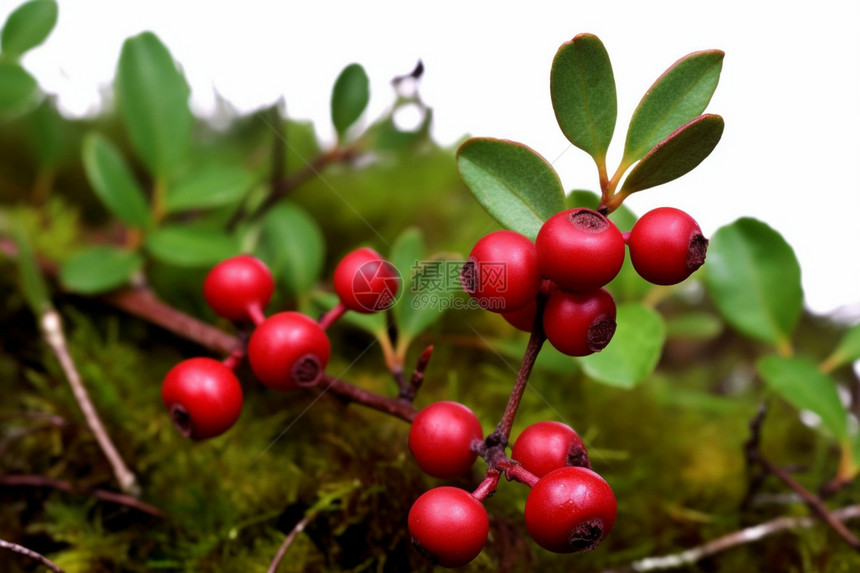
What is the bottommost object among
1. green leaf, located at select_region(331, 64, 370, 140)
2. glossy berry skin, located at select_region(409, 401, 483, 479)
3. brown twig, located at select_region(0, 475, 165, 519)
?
brown twig, located at select_region(0, 475, 165, 519)

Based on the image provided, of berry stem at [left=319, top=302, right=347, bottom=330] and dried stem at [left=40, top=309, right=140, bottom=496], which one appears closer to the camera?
berry stem at [left=319, top=302, right=347, bottom=330]

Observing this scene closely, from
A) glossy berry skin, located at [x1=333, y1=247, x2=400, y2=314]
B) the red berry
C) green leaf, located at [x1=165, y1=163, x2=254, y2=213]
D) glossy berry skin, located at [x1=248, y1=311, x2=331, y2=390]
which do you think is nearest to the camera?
the red berry

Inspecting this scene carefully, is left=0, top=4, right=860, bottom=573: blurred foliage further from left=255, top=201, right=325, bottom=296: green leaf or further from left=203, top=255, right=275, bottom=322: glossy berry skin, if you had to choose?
left=203, top=255, right=275, bottom=322: glossy berry skin

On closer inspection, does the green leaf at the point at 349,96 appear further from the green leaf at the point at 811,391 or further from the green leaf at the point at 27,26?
the green leaf at the point at 811,391

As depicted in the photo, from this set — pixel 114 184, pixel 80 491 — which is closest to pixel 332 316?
pixel 80 491

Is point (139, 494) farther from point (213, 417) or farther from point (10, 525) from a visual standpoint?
point (213, 417)

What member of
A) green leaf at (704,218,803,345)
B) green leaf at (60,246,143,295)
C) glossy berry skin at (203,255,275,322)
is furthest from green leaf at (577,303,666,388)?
green leaf at (60,246,143,295)
